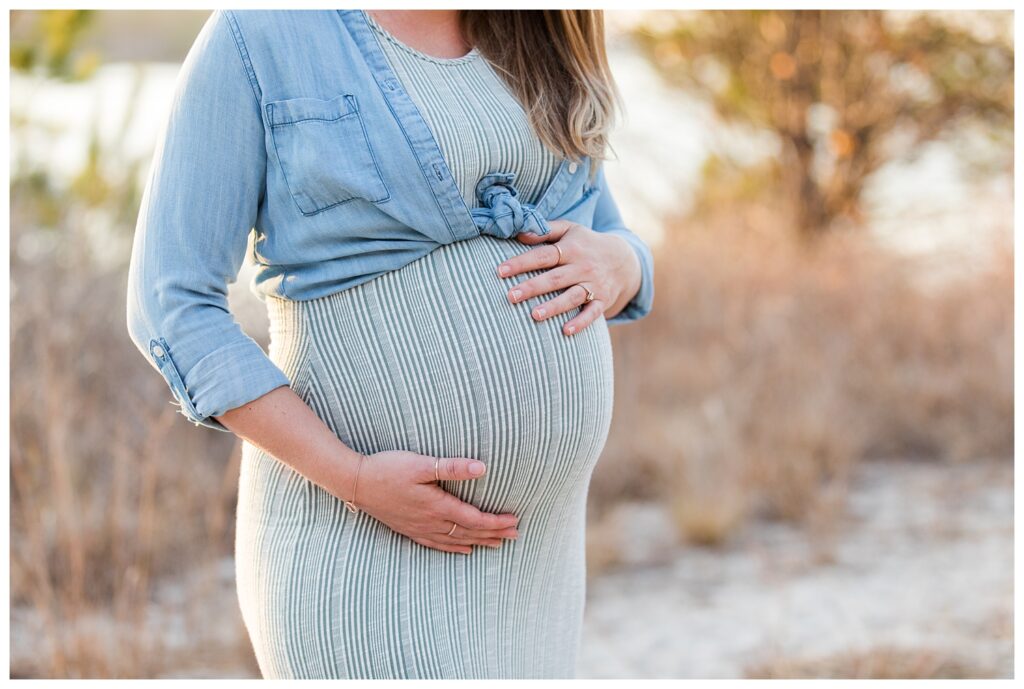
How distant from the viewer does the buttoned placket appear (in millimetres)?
1303

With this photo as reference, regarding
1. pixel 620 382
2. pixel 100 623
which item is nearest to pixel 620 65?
pixel 620 382

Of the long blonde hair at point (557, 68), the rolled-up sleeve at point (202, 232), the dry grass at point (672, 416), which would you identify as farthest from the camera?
the dry grass at point (672, 416)

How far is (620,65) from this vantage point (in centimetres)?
870

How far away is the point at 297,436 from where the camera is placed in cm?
127

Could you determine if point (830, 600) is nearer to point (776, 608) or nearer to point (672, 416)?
point (776, 608)

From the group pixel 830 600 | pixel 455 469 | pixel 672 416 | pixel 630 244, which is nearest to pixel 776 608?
pixel 830 600

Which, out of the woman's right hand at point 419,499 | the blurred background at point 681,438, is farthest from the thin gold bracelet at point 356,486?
the blurred background at point 681,438

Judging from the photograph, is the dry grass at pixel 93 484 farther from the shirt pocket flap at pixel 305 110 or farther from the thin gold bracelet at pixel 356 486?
the shirt pocket flap at pixel 305 110

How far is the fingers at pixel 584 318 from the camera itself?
1.42 m

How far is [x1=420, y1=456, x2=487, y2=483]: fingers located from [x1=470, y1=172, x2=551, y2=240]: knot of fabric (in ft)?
1.04

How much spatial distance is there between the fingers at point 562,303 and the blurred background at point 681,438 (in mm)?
306

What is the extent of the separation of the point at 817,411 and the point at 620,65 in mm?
4508
